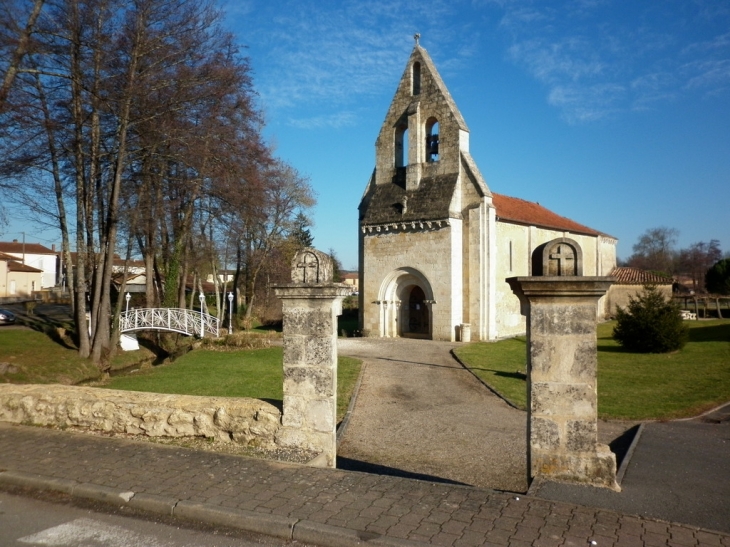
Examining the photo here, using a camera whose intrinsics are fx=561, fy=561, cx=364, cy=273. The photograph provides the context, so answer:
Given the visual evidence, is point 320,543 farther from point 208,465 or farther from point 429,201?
point 429,201

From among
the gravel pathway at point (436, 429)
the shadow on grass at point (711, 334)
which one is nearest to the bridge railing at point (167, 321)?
the gravel pathway at point (436, 429)

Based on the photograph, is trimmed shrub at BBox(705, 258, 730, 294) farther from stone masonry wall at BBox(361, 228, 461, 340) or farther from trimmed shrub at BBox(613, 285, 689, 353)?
stone masonry wall at BBox(361, 228, 461, 340)

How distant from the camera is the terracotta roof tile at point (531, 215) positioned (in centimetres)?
2864

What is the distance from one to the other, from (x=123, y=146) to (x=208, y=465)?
1315 cm

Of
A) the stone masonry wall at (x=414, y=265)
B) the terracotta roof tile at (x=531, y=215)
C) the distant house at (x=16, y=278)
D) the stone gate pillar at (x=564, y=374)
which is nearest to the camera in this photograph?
the stone gate pillar at (x=564, y=374)

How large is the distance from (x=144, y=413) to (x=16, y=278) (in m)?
60.4

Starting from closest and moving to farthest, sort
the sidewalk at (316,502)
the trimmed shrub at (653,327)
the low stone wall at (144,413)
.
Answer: the sidewalk at (316,502), the low stone wall at (144,413), the trimmed shrub at (653,327)

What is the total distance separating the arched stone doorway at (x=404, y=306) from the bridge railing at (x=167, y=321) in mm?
7662

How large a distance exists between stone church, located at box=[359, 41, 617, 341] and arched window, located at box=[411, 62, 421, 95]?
5 centimetres

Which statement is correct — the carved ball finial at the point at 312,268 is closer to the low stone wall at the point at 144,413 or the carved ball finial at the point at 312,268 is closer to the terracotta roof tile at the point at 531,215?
the low stone wall at the point at 144,413

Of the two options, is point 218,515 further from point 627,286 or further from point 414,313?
point 627,286

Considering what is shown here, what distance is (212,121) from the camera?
63.5 ft

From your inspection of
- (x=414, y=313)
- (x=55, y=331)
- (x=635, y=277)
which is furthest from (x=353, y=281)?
(x=55, y=331)

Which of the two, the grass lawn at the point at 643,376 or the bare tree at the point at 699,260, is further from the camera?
the bare tree at the point at 699,260
